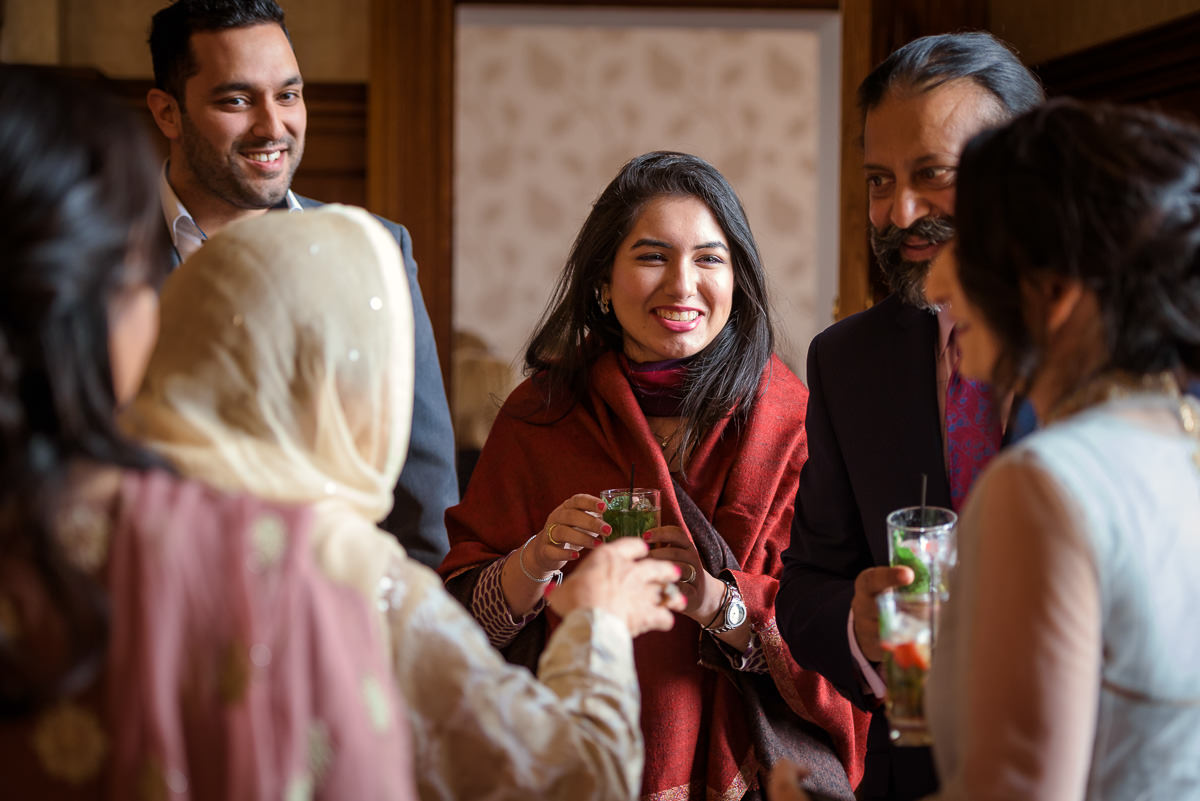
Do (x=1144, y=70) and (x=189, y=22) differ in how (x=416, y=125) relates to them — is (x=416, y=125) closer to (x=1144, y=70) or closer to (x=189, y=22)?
(x=189, y=22)

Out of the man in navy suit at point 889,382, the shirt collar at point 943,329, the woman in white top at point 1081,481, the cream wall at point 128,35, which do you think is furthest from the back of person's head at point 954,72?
the cream wall at point 128,35

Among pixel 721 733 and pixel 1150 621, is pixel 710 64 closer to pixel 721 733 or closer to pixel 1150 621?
pixel 721 733

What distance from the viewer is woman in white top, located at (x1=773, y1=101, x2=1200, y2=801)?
1062mm

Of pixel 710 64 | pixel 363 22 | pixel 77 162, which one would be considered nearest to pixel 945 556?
pixel 77 162

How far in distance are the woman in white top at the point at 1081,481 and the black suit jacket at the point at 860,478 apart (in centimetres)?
62

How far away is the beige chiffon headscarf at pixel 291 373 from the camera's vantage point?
4.10 feet

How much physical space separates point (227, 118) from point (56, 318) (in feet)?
6.03

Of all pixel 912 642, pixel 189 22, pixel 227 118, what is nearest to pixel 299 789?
pixel 912 642

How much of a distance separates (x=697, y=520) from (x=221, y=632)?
4.51 ft

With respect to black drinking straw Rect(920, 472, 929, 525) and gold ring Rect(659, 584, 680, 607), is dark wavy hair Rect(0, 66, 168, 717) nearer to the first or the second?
gold ring Rect(659, 584, 680, 607)

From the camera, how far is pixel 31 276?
3.02 ft

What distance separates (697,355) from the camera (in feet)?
7.87

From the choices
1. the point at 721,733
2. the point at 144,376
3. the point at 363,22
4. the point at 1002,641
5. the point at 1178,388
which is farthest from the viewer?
the point at 363,22

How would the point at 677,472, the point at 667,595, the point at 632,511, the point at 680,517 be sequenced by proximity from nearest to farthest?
the point at 667,595
the point at 632,511
the point at 680,517
the point at 677,472
